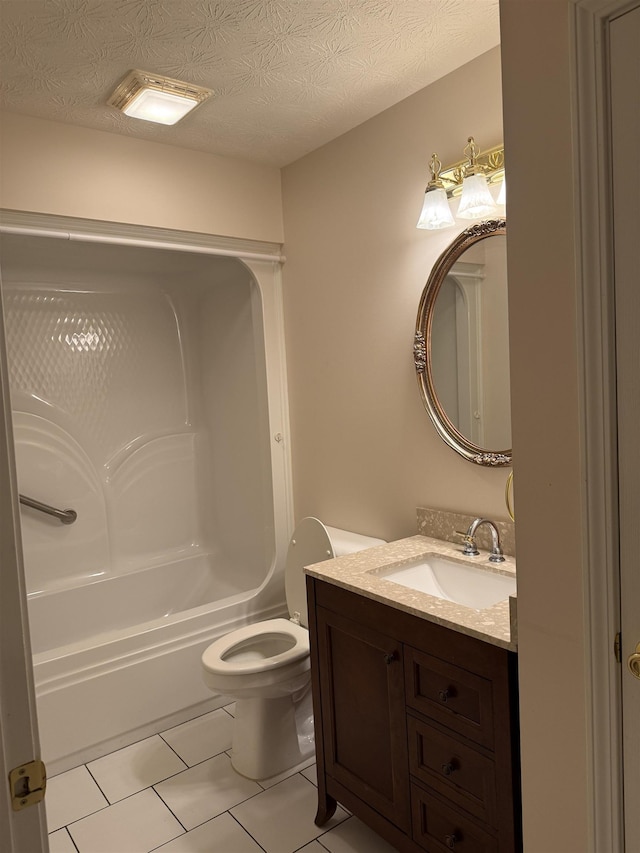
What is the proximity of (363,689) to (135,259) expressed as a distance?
2383 mm

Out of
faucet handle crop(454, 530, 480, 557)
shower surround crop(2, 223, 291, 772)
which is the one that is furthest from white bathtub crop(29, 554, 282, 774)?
faucet handle crop(454, 530, 480, 557)

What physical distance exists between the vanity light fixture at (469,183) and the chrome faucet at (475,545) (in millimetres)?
988

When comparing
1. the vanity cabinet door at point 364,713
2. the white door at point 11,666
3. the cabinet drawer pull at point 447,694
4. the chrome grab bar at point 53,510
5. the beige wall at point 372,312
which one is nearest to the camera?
the white door at point 11,666

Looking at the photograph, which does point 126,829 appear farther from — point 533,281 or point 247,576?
point 533,281

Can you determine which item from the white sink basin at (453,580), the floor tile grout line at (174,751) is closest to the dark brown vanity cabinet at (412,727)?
the white sink basin at (453,580)

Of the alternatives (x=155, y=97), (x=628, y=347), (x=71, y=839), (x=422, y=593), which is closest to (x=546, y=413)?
(x=628, y=347)

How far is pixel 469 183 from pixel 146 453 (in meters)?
2.37

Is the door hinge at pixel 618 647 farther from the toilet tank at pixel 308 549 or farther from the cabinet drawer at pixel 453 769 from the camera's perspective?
the toilet tank at pixel 308 549

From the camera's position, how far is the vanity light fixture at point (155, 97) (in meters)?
2.14

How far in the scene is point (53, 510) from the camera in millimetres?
3227

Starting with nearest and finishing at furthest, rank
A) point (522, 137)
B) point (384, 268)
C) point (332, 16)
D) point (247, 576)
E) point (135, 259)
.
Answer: point (522, 137), point (332, 16), point (384, 268), point (135, 259), point (247, 576)

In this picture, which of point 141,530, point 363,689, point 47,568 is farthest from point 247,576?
point 363,689

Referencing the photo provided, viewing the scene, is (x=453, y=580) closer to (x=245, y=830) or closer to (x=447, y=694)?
(x=447, y=694)

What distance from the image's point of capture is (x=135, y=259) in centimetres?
324
